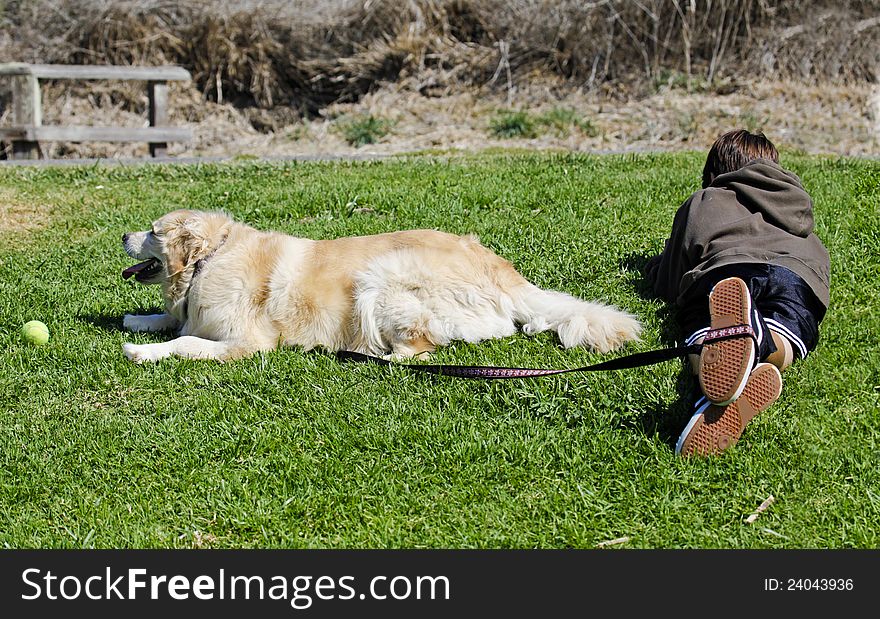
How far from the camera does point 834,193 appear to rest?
25.4ft

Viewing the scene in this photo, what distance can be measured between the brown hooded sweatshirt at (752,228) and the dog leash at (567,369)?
32.5 inches

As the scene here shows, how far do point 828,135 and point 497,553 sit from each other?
10.3 m

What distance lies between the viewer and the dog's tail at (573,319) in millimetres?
4992

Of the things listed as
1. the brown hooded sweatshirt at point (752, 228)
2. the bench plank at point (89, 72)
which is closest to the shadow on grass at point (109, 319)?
the brown hooded sweatshirt at point (752, 228)

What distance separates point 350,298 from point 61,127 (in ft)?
29.4

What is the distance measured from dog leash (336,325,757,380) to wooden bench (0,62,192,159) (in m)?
8.67

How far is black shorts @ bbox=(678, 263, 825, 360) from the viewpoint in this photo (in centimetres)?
452

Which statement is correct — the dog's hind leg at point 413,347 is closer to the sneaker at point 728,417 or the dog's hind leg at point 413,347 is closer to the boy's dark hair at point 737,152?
the sneaker at point 728,417

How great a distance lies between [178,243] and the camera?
5367mm

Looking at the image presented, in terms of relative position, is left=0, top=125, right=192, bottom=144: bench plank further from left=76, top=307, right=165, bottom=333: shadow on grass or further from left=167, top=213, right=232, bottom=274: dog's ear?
left=167, top=213, right=232, bottom=274: dog's ear

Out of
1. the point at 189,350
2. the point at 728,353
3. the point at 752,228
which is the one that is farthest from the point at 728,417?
the point at 189,350

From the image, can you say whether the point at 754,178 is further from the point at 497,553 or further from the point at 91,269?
the point at 91,269

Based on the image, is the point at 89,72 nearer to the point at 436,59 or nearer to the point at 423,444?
the point at 436,59

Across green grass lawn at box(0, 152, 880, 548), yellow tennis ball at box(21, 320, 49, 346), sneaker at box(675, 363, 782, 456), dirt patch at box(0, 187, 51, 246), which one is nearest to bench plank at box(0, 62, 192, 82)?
dirt patch at box(0, 187, 51, 246)
